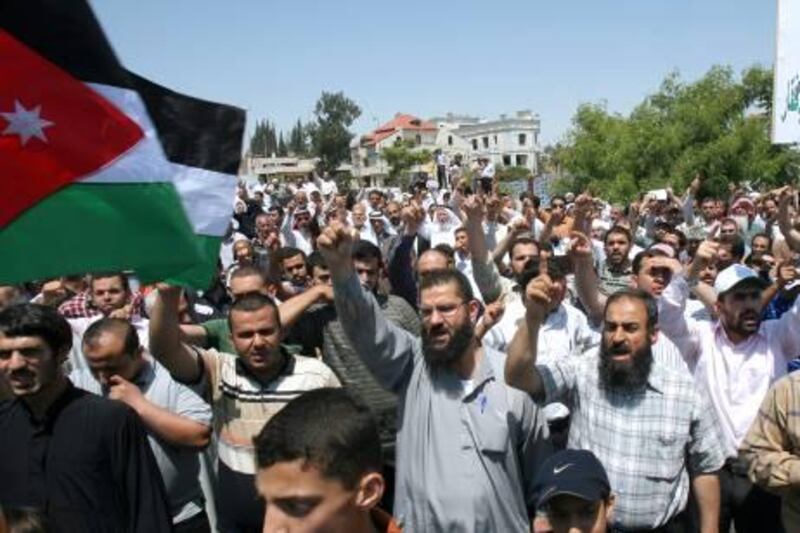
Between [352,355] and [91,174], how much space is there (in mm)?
2045

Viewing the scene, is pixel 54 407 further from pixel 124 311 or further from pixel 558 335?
pixel 558 335

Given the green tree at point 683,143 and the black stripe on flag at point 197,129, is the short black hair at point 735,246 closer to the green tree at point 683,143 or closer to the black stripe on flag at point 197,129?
the black stripe on flag at point 197,129

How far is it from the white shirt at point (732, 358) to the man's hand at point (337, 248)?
2.14 meters

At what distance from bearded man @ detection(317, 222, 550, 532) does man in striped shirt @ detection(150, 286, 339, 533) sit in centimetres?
57

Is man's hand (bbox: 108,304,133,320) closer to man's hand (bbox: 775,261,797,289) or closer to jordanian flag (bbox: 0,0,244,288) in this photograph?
jordanian flag (bbox: 0,0,244,288)

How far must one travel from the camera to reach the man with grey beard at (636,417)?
3.49 metres

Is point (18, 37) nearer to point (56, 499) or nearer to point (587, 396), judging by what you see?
point (56, 499)

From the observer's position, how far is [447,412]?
10.9 ft

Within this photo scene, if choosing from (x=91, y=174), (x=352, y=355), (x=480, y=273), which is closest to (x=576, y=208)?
(x=480, y=273)

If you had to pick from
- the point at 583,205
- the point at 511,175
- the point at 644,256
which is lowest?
the point at 511,175

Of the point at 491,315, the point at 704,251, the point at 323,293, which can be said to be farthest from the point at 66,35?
the point at 704,251

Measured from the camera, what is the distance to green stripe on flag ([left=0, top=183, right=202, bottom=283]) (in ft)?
8.67

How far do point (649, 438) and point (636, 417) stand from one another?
10 cm

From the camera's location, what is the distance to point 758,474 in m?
3.50
